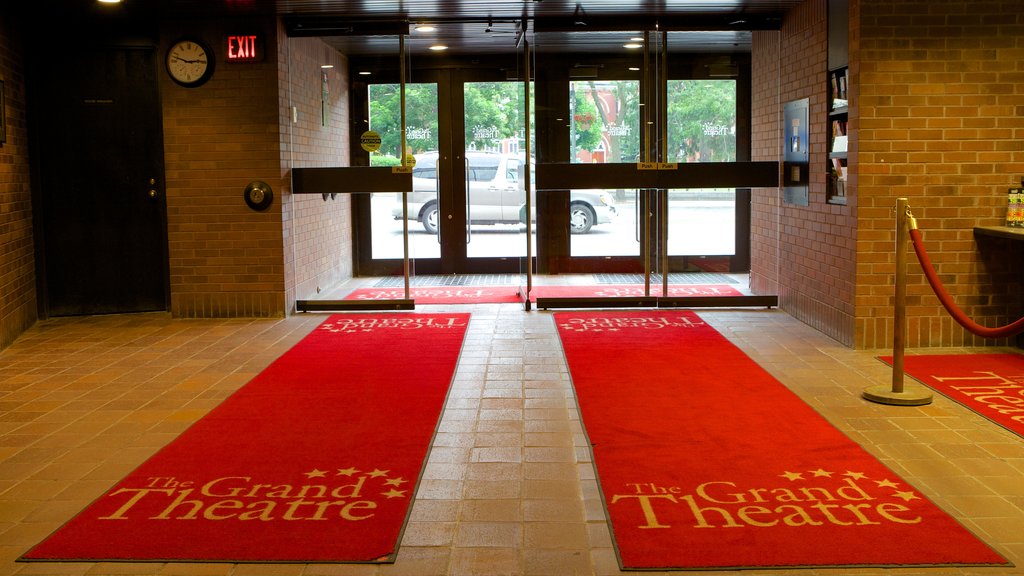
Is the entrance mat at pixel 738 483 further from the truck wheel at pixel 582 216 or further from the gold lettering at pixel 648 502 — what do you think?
the truck wheel at pixel 582 216

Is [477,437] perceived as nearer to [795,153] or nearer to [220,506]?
[220,506]

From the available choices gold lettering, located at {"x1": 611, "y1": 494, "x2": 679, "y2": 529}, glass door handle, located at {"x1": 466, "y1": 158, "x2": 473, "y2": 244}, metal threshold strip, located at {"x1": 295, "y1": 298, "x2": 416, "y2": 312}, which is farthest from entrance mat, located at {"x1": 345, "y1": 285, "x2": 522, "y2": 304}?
gold lettering, located at {"x1": 611, "y1": 494, "x2": 679, "y2": 529}

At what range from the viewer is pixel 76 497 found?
13.4 ft

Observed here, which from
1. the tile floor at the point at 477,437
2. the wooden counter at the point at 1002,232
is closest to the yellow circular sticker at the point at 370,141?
the tile floor at the point at 477,437

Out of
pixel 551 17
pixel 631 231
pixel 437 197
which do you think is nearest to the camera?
pixel 551 17

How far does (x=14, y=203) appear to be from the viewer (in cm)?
801

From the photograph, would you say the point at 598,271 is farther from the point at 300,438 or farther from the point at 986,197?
the point at 300,438

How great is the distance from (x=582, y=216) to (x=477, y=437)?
4389mm

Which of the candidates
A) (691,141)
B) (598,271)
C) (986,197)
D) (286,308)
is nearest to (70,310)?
(286,308)

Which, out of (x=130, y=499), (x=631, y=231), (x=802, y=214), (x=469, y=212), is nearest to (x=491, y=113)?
(x=469, y=212)

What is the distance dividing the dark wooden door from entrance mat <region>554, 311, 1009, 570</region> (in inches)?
184

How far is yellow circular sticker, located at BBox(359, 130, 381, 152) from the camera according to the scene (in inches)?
366

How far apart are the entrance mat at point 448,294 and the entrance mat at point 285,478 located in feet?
9.38

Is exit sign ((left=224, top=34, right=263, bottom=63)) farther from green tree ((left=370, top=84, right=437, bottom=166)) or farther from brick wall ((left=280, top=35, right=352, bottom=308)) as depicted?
green tree ((left=370, top=84, right=437, bottom=166))
